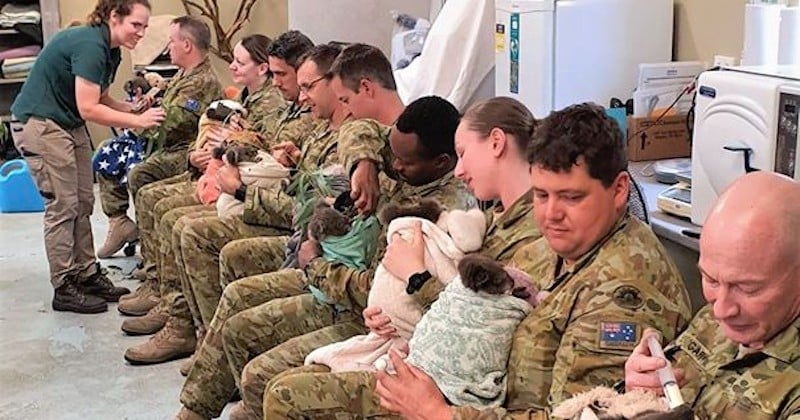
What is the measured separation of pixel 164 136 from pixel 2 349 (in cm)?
131

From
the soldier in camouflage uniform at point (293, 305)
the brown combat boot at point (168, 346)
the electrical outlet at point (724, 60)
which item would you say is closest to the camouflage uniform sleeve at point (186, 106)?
the brown combat boot at point (168, 346)

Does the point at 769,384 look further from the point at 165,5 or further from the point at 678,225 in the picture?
the point at 165,5

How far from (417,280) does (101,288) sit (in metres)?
2.97

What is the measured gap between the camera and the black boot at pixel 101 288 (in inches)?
191

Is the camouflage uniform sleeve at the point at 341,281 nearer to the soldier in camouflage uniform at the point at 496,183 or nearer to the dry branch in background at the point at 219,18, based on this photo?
the soldier in camouflage uniform at the point at 496,183

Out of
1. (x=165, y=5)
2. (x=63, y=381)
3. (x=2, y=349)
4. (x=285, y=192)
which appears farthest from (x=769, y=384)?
(x=165, y=5)

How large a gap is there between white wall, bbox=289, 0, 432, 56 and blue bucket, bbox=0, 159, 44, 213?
7.76ft

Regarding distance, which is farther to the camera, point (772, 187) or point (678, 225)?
point (678, 225)

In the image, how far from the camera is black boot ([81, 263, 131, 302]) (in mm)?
4859

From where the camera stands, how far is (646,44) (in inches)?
155

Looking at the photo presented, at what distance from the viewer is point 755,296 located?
1534 mm

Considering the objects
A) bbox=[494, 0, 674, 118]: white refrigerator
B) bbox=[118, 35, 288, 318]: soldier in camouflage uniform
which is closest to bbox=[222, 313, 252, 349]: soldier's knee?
bbox=[118, 35, 288, 318]: soldier in camouflage uniform

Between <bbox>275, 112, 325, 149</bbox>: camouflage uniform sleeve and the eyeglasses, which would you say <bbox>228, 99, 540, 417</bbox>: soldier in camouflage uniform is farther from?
<bbox>275, 112, 325, 149</bbox>: camouflage uniform sleeve

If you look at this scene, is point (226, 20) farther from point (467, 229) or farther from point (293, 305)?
point (467, 229)
